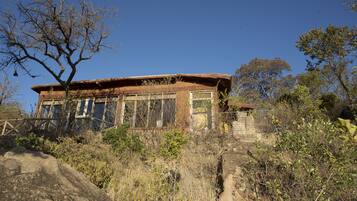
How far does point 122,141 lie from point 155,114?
15.9 feet

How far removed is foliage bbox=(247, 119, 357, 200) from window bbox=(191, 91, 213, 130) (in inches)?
260

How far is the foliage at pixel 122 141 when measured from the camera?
9.38 meters

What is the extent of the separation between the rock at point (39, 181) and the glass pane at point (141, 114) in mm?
9322

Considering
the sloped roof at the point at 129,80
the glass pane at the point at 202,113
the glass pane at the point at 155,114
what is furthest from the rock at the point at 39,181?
the sloped roof at the point at 129,80

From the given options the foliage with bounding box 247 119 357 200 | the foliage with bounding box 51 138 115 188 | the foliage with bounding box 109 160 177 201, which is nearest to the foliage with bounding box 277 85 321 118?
the foliage with bounding box 247 119 357 200

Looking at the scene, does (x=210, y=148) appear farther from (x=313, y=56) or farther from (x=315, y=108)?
(x=313, y=56)

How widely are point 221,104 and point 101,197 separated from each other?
35.1 feet

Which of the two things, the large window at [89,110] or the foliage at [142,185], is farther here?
the large window at [89,110]

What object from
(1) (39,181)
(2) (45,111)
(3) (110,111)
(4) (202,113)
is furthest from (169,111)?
(1) (39,181)

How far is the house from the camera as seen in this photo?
46.0 feet

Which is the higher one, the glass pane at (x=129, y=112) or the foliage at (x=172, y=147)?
the glass pane at (x=129, y=112)

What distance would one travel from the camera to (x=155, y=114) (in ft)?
48.1

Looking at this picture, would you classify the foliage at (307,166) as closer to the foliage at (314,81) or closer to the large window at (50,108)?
the large window at (50,108)

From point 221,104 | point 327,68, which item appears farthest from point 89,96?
point 327,68
